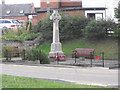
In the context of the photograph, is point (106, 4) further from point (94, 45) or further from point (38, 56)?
point (38, 56)

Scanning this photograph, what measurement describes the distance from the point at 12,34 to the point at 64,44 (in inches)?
333

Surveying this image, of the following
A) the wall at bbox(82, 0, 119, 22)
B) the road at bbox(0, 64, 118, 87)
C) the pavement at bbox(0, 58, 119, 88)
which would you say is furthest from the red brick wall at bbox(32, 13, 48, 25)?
the road at bbox(0, 64, 118, 87)

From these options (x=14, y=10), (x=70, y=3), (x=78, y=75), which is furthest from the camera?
(x=14, y=10)

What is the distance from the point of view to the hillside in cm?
3614

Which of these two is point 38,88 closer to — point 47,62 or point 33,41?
point 47,62

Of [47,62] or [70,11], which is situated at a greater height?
[70,11]

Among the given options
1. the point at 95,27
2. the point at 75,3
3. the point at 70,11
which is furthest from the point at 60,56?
the point at 75,3

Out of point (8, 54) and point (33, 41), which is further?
point (33, 41)

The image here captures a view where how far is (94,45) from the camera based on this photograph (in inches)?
1526

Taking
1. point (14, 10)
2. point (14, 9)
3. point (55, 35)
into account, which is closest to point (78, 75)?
point (55, 35)

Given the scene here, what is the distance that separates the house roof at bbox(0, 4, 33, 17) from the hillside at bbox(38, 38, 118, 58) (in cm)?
3360

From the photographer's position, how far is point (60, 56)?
29.8 m

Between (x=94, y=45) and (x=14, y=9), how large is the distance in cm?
4036

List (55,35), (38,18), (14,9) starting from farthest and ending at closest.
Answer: (14,9), (38,18), (55,35)
